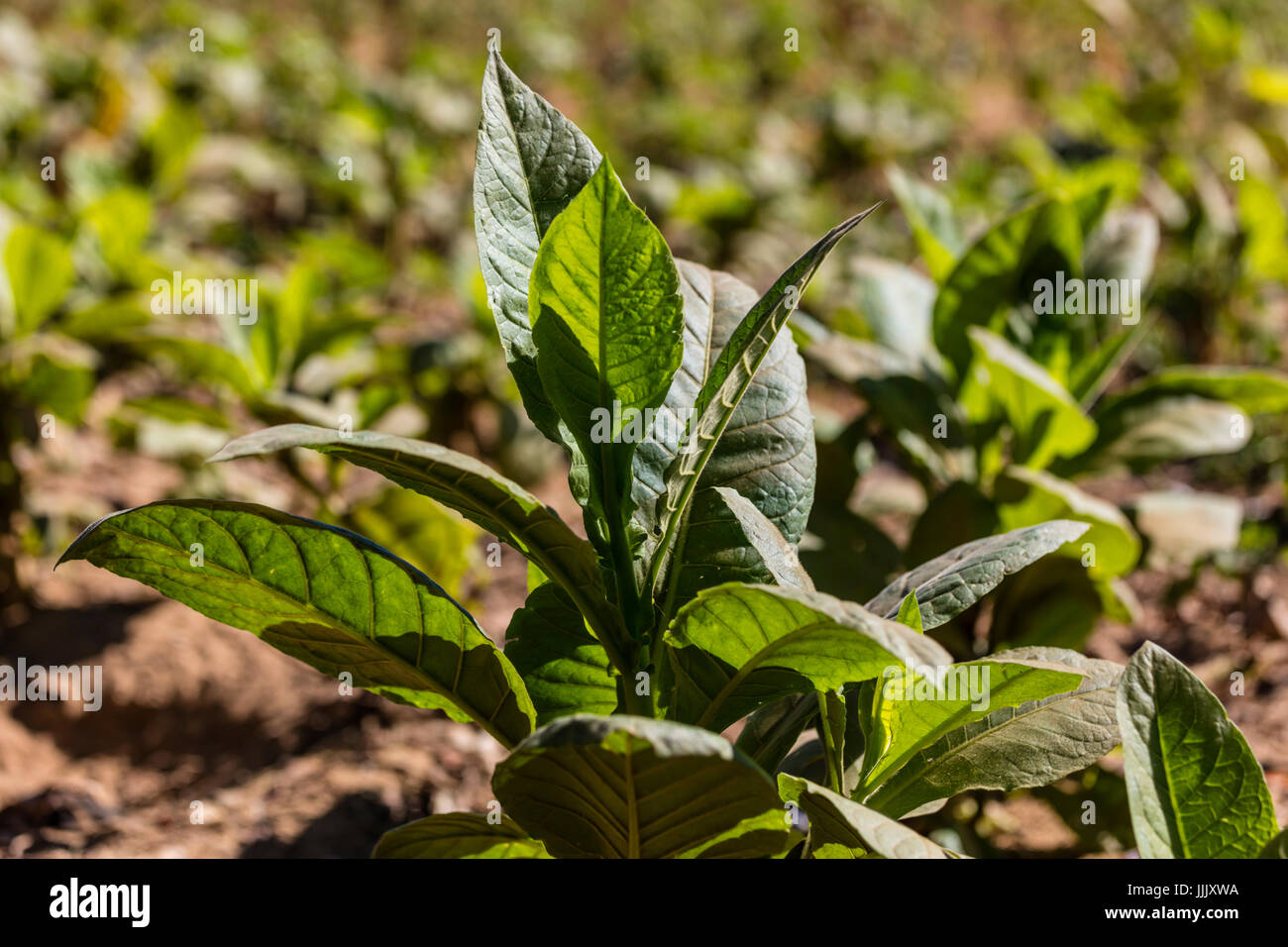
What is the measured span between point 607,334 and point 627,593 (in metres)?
0.28

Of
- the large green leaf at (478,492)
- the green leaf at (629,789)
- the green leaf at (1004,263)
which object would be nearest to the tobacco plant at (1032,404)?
the green leaf at (1004,263)

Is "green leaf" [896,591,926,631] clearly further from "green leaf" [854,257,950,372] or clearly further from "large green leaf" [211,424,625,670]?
"green leaf" [854,257,950,372]

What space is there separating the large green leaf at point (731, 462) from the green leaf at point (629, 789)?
266 millimetres

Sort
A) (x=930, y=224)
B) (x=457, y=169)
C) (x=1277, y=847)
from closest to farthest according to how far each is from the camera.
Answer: (x=1277, y=847) < (x=930, y=224) < (x=457, y=169)

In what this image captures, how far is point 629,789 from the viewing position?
43.8 inches

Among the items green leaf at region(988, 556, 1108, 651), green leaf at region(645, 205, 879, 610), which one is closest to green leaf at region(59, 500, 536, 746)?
green leaf at region(645, 205, 879, 610)

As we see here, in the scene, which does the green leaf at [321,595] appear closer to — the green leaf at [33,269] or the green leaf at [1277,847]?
the green leaf at [1277,847]

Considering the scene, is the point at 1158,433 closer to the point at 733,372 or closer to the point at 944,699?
the point at 944,699

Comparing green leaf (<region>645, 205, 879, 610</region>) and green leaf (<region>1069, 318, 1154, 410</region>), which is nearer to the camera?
green leaf (<region>645, 205, 879, 610</region>)

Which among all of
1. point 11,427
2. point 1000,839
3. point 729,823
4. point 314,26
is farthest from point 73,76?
point 729,823

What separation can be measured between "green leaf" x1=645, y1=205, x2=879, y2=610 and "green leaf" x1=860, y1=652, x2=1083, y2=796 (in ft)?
0.99

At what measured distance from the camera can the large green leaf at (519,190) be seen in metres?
1.26

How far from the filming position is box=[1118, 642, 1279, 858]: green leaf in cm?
→ 120

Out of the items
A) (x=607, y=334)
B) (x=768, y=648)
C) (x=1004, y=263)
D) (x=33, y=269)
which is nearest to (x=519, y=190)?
(x=607, y=334)
